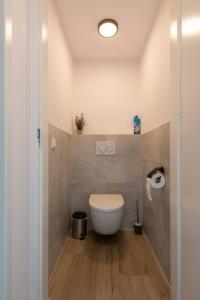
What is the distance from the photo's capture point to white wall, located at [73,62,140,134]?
2.59 m

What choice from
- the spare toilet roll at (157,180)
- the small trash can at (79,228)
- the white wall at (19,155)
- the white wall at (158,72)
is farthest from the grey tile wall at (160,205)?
the white wall at (19,155)

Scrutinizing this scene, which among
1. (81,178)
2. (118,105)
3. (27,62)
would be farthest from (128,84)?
(27,62)

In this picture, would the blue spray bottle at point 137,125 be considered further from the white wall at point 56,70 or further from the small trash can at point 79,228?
the small trash can at point 79,228

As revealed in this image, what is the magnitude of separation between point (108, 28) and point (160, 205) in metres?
1.87

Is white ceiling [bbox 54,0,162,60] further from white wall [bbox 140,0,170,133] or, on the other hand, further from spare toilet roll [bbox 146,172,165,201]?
spare toilet roll [bbox 146,172,165,201]

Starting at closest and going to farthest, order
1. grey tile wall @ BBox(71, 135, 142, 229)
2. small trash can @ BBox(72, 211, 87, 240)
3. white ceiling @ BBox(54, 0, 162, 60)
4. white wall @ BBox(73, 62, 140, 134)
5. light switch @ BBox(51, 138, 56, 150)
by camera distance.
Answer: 1. light switch @ BBox(51, 138, 56, 150)
2. white ceiling @ BBox(54, 0, 162, 60)
3. small trash can @ BBox(72, 211, 87, 240)
4. grey tile wall @ BBox(71, 135, 142, 229)
5. white wall @ BBox(73, 62, 140, 134)

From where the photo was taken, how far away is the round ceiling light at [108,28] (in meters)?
1.83

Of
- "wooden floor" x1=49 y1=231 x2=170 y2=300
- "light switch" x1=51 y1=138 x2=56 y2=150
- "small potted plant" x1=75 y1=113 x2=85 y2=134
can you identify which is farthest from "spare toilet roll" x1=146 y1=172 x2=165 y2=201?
"small potted plant" x1=75 y1=113 x2=85 y2=134

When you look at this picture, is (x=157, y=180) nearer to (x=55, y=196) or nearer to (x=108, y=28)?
(x=55, y=196)

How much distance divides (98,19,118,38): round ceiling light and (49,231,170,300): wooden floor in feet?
7.60

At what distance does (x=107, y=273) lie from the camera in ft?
4.88

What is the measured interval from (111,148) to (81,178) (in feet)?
1.88

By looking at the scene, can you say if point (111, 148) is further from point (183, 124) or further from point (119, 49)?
point (183, 124)

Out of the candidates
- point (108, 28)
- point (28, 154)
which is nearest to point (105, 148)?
point (108, 28)
